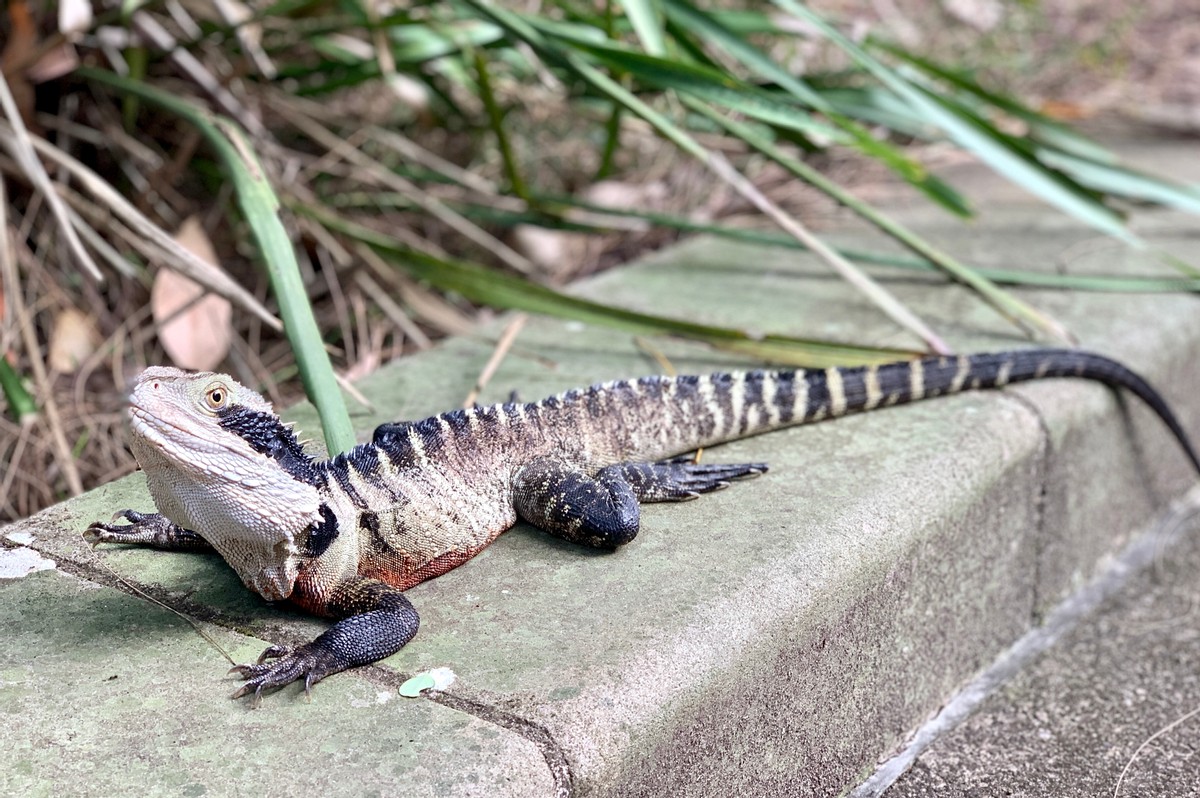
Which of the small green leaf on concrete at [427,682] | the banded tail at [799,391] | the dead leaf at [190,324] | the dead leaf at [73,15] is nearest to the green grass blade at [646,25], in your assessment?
the banded tail at [799,391]

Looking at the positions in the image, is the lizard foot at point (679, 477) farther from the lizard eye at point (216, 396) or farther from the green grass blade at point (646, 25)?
the green grass blade at point (646, 25)

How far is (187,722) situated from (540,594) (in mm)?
674

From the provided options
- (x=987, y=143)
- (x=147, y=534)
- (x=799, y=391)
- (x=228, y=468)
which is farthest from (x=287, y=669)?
(x=987, y=143)

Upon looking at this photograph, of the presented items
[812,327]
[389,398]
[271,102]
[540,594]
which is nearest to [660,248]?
[812,327]

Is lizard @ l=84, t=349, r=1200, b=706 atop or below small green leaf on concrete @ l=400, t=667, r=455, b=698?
atop

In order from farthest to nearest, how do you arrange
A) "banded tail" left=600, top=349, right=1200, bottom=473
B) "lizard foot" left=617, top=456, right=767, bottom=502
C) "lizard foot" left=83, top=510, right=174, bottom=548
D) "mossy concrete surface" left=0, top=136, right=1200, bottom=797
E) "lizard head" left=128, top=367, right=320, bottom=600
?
1. "banded tail" left=600, top=349, right=1200, bottom=473
2. "lizard foot" left=617, top=456, right=767, bottom=502
3. "lizard foot" left=83, top=510, right=174, bottom=548
4. "lizard head" left=128, top=367, right=320, bottom=600
5. "mossy concrete surface" left=0, top=136, right=1200, bottom=797

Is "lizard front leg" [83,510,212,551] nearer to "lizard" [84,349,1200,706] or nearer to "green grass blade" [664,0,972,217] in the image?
"lizard" [84,349,1200,706]

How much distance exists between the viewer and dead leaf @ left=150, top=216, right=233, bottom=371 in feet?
12.1

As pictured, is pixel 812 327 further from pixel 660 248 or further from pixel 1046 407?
pixel 660 248

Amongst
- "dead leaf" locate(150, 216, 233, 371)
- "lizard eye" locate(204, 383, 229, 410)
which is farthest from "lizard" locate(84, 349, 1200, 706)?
"dead leaf" locate(150, 216, 233, 371)

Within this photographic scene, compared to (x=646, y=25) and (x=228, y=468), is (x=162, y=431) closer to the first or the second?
(x=228, y=468)

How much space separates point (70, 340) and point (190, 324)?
1.26 feet

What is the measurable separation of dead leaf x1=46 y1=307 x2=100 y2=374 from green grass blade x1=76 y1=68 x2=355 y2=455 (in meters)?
0.90

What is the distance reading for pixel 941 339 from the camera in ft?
12.1
